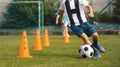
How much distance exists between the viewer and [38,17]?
27.1 metres

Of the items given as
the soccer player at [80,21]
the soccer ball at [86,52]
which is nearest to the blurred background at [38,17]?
the soccer player at [80,21]

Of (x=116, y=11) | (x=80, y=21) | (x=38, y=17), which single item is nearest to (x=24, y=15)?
(x=38, y=17)

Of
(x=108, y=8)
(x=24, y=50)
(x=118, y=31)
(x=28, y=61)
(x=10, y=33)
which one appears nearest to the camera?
(x=28, y=61)

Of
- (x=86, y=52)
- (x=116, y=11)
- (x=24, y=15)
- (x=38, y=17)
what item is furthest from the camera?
(x=116, y=11)

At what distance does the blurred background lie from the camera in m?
26.9

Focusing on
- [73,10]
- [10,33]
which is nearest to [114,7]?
[10,33]

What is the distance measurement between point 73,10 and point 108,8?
19.1m

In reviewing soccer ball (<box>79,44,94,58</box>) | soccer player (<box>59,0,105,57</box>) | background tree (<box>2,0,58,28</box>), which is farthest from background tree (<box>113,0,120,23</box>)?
soccer ball (<box>79,44,94,58</box>)

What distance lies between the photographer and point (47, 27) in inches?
1078

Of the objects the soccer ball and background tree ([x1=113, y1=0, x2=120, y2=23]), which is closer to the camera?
the soccer ball

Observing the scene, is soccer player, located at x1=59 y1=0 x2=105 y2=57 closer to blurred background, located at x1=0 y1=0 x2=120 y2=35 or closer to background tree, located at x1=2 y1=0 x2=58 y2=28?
blurred background, located at x1=0 y1=0 x2=120 y2=35

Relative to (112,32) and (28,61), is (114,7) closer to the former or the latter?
(112,32)

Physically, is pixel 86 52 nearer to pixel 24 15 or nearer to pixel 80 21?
pixel 80 21

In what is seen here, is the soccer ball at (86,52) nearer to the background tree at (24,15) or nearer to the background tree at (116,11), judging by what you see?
the background tree at (24,15)
